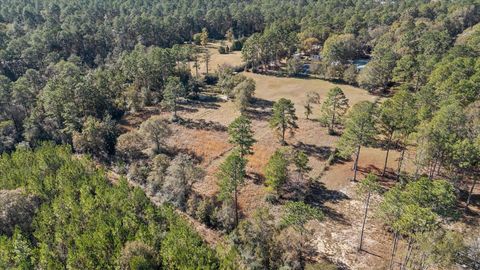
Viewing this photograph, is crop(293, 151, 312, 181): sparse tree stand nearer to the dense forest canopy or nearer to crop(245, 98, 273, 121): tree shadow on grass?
the dense forest canopy

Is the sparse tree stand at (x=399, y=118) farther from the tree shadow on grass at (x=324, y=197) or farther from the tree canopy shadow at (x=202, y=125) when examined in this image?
the tree canopy shadow at (x=202, y=125)

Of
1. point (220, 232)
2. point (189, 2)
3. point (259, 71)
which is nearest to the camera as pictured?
point (220, 232)

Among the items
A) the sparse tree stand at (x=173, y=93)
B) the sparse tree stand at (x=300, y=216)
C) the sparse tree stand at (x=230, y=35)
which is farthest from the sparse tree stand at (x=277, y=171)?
the sparse tree stand at (x=230, y=35)

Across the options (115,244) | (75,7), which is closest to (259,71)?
(115,244)

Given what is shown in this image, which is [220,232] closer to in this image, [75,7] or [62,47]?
[62,47]

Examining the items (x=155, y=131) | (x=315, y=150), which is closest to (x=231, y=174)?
(x=155, y=131)

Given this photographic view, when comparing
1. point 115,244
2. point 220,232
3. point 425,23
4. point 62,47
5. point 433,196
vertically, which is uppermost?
point 425,23

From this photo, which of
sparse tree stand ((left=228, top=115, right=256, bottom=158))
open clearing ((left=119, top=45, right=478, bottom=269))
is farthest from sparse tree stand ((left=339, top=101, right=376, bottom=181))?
sparse tree stand ((left=228, top=115, right=256, bottom=158))
